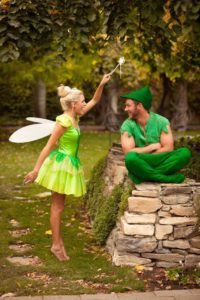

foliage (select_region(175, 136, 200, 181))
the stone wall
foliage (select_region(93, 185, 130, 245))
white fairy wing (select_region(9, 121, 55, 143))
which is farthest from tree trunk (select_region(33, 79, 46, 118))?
the stone wall

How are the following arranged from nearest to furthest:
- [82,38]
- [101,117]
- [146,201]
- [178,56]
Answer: [146,201] < [82,38] < [178,56] < [101,117]

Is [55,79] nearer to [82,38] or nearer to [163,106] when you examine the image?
[163,106]

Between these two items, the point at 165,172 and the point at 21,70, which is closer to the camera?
the point at 165,172

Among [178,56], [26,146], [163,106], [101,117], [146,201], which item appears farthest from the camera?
[101,117]

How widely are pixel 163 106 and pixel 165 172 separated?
19590 mm

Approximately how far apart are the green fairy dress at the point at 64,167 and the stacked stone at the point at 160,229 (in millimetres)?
724

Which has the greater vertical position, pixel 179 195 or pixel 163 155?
pixel 163 155

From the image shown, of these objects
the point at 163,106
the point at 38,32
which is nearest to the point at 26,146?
the point at 163,106

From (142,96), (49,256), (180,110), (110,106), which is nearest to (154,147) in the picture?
(142,96)

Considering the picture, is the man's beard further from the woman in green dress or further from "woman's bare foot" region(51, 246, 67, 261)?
"woman's bare foot" region(51, 246, 67, 261)

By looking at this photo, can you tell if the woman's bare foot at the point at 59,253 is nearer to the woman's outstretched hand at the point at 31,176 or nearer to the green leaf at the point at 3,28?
the woman's outstretched hand at the point at 31,176

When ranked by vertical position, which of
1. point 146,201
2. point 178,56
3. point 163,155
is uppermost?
point 178,56

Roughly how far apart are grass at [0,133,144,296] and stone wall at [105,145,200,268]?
27 cm

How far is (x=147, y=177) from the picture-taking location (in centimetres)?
610
